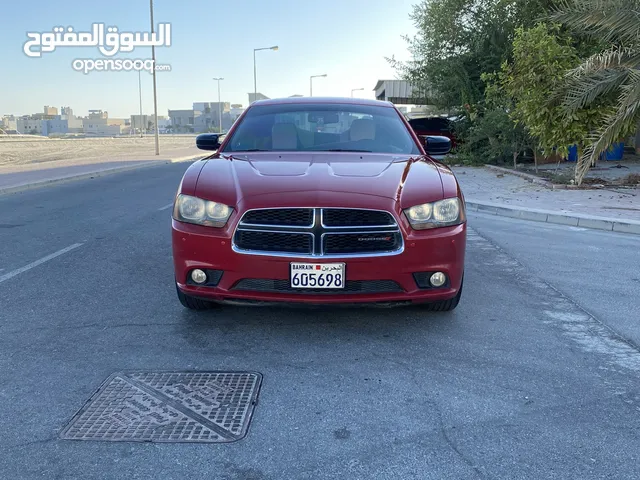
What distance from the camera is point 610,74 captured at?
1106 centimetres

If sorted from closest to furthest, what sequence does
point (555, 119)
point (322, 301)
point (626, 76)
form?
point (322, 301), point (626, 76), point (555, 119)

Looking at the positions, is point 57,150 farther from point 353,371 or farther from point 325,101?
point 353,371

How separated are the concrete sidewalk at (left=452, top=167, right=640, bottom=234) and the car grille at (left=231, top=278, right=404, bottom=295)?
602cm

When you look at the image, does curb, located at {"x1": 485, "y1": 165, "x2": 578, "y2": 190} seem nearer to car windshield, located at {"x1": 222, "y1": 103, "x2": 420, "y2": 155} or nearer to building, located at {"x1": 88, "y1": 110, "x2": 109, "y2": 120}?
car windshield, located at {"x1": 222, "y1": 103, "x2": 420, "y2": 155}

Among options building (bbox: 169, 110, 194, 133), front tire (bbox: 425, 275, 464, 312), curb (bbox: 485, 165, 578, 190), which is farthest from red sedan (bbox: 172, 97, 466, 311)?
building (bbox: 169, 110, 194, 133)

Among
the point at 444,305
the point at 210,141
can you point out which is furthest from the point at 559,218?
the point at 210,141

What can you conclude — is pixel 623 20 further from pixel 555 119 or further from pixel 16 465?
pixel 16 465

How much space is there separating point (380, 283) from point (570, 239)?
4983mm

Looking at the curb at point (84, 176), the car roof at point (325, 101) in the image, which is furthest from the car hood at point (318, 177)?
the curb at point (84, 176)

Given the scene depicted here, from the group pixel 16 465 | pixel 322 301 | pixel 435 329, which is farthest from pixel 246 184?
pixel 16 465

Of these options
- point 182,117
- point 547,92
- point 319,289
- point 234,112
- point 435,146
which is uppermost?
point 234,112

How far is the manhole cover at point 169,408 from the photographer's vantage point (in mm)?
2709

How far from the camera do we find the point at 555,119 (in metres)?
12.1

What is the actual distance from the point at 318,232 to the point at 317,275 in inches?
10.4
